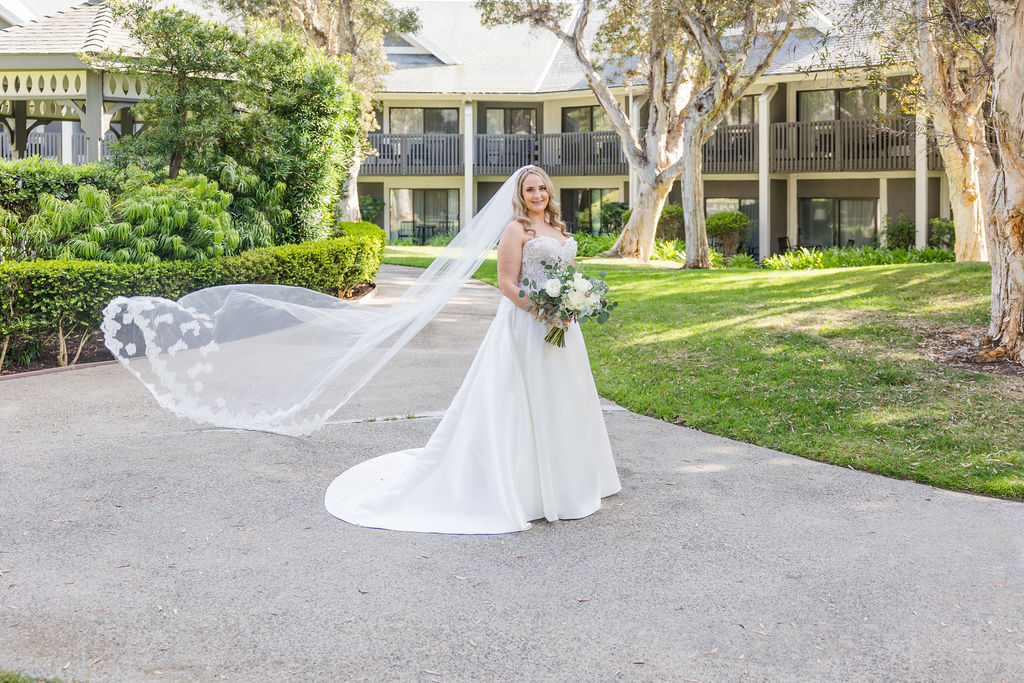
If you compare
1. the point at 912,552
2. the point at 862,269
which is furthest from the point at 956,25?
the point at 912,552

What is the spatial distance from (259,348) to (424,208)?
2967 centimetres

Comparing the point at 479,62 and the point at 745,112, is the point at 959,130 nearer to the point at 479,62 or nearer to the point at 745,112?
the point at 745,112

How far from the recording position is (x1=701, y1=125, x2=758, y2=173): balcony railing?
95.4ft

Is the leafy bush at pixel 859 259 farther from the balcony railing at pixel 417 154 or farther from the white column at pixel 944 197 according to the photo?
the balcony railing at pixel 417 154

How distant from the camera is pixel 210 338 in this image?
7.29 metres

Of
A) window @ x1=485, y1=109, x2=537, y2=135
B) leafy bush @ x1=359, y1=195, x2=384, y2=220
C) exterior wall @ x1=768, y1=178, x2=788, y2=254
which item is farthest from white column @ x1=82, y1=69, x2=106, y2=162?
exterior wall @ x1=768, y1=178, x2=788, y2=254

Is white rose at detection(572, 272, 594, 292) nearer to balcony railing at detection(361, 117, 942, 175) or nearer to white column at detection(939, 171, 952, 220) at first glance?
balcony railing at detection(361, 117, 942, 175)

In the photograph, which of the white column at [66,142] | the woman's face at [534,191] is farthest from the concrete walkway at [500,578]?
the white column at [66,142]

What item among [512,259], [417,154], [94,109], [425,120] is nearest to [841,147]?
[417,154]

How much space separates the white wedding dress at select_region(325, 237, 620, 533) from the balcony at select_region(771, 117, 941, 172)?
73.4 feet

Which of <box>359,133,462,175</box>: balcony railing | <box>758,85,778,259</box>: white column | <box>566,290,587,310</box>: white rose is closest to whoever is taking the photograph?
<box>566,290,587,310</box>: white rose

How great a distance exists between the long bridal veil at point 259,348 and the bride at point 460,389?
11mm

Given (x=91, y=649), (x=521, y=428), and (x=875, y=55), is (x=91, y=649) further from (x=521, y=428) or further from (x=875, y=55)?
(x=875, y=55)

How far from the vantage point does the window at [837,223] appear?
29.9m
